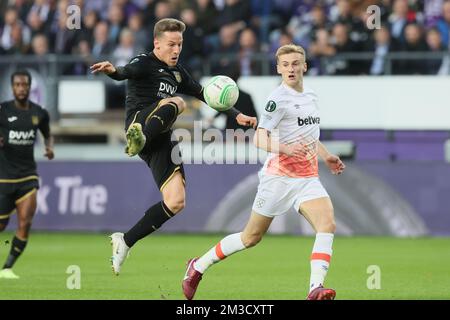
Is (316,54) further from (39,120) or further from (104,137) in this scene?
(39,120)

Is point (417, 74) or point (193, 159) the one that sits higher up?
point (417, 74)

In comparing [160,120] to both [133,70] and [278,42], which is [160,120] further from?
[278,42]

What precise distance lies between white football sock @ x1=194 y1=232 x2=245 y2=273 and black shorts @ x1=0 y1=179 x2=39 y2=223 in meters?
4.08

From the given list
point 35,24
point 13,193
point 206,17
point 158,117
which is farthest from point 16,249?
point 35,24

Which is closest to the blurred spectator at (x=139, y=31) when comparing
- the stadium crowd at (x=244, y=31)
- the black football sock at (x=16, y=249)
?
the stadium crowd at (x=244, y=31)

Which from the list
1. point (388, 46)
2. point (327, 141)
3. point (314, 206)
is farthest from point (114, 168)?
point (314, 206)

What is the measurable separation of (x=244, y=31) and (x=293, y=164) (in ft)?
34.8

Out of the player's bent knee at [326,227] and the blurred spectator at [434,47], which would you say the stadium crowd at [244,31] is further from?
the player's bent knee at [326,227]

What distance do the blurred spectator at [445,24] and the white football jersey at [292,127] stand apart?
9.80 meters

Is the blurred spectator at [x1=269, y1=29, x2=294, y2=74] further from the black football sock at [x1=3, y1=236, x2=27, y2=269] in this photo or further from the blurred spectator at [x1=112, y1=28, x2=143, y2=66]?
the black football sock at [x1=3, y1=236, x2=27, y2=269]

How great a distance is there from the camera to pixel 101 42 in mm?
21469

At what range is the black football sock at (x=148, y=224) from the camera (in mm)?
A: 10648
